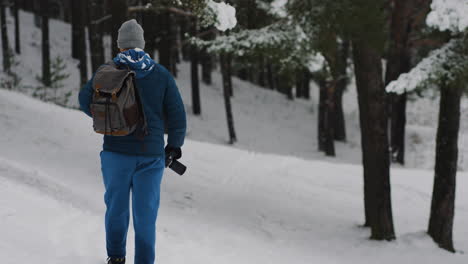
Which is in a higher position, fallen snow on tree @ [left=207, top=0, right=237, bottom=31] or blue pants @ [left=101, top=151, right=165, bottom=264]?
fallen snow on tree @ [left=207, top=0, right=237, bottom=31]

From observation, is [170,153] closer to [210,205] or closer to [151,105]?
[151,105]

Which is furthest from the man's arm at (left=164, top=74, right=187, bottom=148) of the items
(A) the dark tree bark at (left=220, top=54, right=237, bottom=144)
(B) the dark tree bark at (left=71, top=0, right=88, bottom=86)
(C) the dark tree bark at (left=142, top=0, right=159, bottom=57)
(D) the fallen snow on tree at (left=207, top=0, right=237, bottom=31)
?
(C) the dark tree bark at (left=142, top=0, right=159, bottom=57)

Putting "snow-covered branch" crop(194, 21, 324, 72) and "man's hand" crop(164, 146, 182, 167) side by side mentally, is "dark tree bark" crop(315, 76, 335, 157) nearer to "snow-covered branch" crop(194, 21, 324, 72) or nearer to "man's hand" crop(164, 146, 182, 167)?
"snow-covered branch" crop(194, 21, 324, 72)

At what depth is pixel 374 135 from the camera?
8211 mm

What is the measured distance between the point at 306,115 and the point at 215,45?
20.3m

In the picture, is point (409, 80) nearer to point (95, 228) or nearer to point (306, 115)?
point (95, 228)

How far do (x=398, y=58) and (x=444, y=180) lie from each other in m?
9.75

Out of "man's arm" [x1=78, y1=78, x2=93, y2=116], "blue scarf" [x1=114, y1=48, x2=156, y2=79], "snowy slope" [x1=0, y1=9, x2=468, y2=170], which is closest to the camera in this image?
"blue scarf" [x1=114, y1=48, x2=156, y2=79]

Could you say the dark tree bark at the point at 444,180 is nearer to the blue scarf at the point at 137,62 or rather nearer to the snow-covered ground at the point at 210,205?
the snow-covered ground at the point at 210,205

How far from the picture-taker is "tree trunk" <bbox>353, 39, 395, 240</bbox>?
8055 millimetres

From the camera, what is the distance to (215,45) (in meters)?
10.0

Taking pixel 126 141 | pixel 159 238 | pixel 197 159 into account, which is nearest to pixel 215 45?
pixel 197 159

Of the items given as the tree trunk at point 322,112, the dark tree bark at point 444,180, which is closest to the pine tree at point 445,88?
the dark tree bark at point 444,180

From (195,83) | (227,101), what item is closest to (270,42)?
(227,101)
